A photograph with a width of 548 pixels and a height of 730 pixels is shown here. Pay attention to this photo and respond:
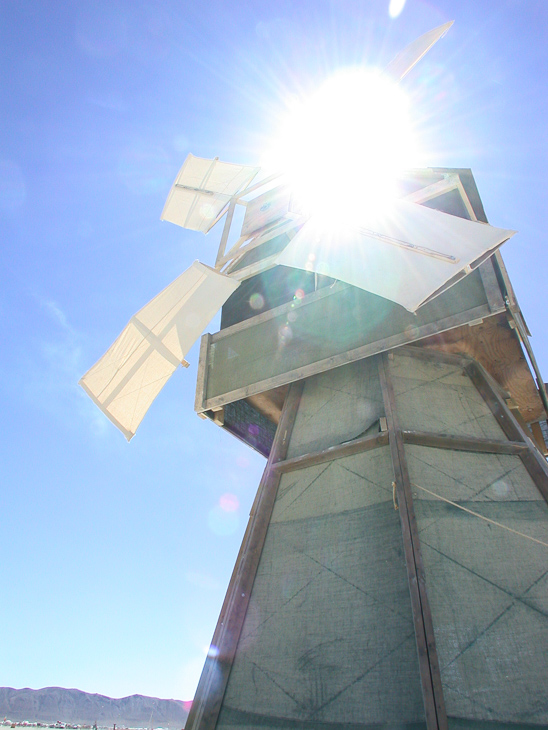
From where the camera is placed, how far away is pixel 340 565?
14.9 ft

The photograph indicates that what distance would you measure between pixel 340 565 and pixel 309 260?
3.76m

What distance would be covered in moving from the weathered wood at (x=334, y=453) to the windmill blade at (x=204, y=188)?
21.1ft

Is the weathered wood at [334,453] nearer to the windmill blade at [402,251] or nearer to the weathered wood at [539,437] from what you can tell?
the windmill blade at [402,251]

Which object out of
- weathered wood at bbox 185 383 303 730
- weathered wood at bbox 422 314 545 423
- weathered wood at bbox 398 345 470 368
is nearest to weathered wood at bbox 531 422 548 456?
weathered wood at bbox 422 314 545 423

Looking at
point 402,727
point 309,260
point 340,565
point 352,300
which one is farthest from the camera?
point 352,300

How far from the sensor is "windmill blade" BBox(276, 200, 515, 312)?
16.2 feet

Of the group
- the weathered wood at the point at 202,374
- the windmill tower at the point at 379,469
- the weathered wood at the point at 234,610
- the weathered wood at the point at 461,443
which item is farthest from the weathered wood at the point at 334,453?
the weathered wood at the point at 202,374

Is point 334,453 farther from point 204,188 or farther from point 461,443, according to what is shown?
point 204,188

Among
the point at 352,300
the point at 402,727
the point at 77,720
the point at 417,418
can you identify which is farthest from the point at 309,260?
the point at 77,720

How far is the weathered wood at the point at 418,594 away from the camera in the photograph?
330 cm

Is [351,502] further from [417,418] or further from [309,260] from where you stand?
[309,260]

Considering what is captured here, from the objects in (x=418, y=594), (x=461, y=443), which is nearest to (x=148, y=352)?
(x=461, y=443)

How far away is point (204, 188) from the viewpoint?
10.2 metres

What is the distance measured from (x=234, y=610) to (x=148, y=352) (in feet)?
14.1
